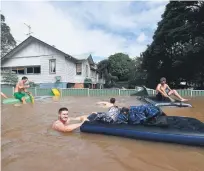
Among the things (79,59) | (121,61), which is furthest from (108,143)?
(121,61)

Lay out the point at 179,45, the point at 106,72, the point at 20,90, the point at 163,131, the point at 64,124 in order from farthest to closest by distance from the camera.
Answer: the point at 106,72 → the point at 179,45 → the point at 20,90 → the point at 64,124 → the point at 163,131

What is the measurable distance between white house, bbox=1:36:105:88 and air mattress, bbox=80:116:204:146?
18.5m

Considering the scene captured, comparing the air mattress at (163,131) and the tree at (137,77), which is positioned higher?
the tree at (137,77)

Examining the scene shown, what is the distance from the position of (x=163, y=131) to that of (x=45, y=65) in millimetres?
20776

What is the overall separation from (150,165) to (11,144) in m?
3.15

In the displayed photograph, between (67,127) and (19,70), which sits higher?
(19,70)

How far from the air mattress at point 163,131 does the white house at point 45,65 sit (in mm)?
18468

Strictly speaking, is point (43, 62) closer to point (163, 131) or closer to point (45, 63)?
point (45, 63)

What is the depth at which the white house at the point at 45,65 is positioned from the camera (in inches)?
935

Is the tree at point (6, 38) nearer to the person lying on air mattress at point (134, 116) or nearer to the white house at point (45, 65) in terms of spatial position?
the white house at point (45, 65)

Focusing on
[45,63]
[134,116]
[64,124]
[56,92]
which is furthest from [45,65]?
[134,116]

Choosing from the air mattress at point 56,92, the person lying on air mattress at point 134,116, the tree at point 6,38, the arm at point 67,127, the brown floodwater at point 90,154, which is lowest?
the brown floodwater at point 90,154

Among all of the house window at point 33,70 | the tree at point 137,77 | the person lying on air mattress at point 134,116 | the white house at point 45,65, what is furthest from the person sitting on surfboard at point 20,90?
the tree at point 137,77

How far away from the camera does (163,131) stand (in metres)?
4.89
